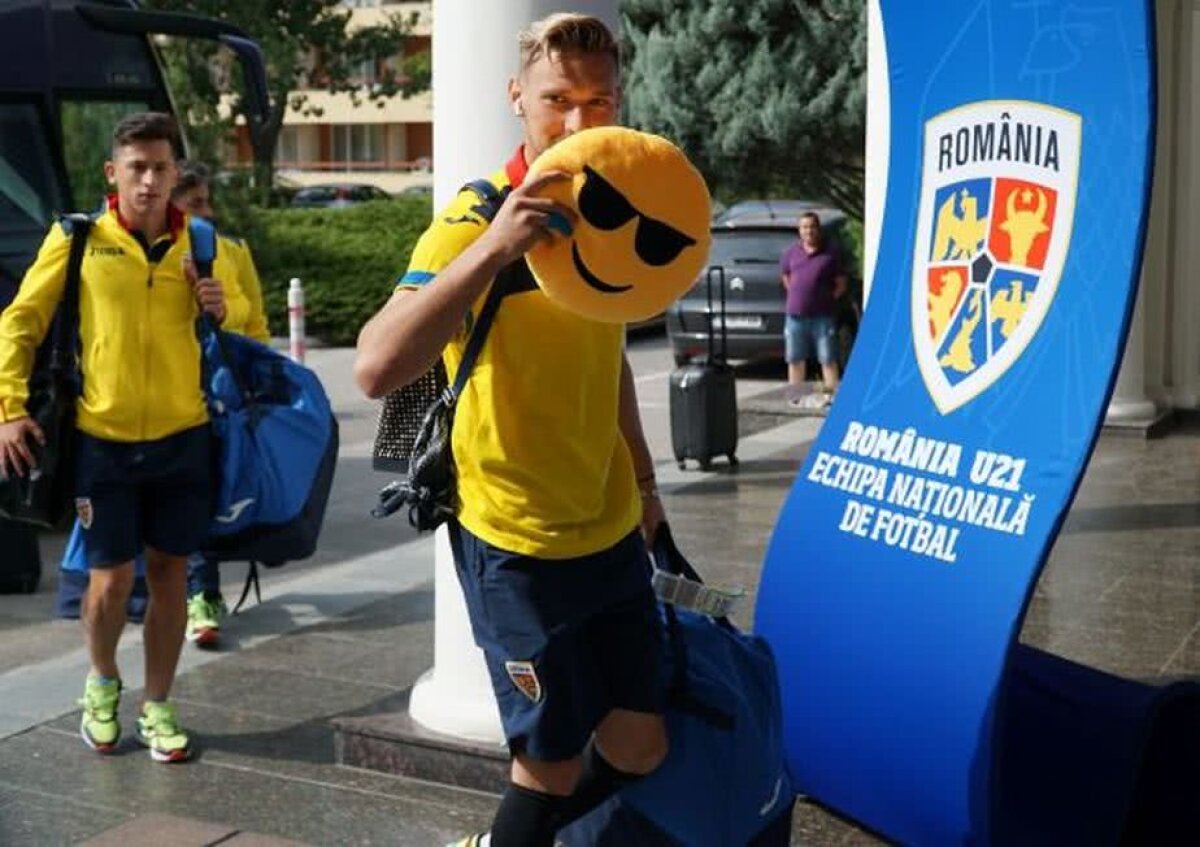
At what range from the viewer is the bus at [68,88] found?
35.6 feet

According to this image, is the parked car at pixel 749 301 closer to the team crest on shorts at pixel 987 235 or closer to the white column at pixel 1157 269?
the white column at pixel 1157 269

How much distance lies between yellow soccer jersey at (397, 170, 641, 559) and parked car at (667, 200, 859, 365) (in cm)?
1335

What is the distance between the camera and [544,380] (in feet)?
11.5

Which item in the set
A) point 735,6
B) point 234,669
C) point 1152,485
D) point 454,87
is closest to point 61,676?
point 234,669

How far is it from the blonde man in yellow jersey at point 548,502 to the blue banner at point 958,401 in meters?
0.90

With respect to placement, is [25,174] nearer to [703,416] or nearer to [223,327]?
[703,416]

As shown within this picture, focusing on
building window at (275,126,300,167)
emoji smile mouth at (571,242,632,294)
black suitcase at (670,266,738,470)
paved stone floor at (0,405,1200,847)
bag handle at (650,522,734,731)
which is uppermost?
building window at (275,126,300,167)

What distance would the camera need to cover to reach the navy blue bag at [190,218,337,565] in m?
6.62

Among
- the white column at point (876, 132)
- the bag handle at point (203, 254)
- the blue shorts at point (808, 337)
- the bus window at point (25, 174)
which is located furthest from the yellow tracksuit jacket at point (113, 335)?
the blue shorts at point (808, 337)

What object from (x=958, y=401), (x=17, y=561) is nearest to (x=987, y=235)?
(x=958, y=401)

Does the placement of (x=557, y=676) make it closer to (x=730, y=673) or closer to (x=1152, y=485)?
(x=730, y=673)

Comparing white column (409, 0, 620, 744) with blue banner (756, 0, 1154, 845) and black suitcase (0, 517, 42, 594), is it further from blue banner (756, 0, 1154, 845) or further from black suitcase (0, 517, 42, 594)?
black suitcase (0, 517, 42, 594)

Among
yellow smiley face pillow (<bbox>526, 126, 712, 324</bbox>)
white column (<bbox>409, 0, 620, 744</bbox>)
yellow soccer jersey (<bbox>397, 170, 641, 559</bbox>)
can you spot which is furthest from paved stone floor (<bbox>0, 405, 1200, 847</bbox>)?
yellow smiley face pillow (<bbox>526, 126, 712, 324</bbox>)

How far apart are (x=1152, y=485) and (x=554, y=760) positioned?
24.3ft
